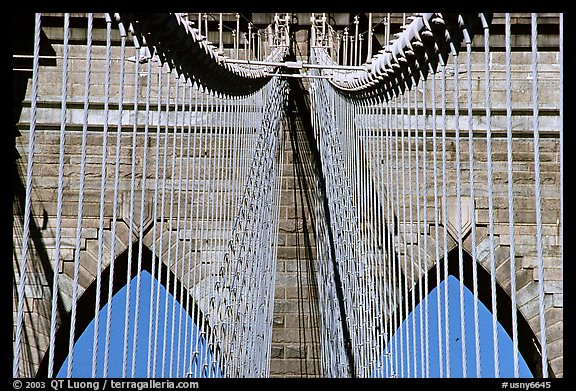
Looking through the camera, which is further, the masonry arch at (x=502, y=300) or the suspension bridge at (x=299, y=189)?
the masonry arch at (x=502, y=300)

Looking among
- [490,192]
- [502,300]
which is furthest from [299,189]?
[490,192]

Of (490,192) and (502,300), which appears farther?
(502,300)

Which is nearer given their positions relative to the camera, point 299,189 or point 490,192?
point 490,192

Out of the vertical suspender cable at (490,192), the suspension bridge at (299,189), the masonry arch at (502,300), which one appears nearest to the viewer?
the vertical suspender cable at (490,192)

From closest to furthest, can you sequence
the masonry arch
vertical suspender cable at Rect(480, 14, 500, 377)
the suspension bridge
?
1. vertical suspender cable at Rect(480, 14, 500, 377)
2. the suspension bridge
3. the masonry arch

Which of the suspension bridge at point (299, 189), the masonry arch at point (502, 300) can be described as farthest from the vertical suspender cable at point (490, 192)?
the masonry arch at point (502, 300)

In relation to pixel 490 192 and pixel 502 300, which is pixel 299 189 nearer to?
pixel 502 300

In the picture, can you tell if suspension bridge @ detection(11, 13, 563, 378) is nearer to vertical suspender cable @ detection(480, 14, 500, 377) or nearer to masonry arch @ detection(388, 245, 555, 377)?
masonry arch @ detection(388, 245, 555, 377)

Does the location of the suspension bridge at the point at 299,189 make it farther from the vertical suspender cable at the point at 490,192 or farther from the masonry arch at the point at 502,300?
the vertical suspender cable at the point at 490,192

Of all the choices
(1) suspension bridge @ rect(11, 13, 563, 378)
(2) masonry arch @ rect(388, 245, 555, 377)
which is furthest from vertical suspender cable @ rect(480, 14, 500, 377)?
(2) masonry arch @ rect(388, 245, 555, 377)

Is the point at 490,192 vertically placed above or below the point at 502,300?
below

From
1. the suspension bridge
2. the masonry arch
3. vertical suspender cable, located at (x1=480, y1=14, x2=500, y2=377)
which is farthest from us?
the masonry arch

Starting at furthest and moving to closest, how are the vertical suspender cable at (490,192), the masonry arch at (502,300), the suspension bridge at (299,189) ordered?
the masonry arch at (502,300) < the suspension bridge at (299,189) < the vertical suspender cable at (490,192)
